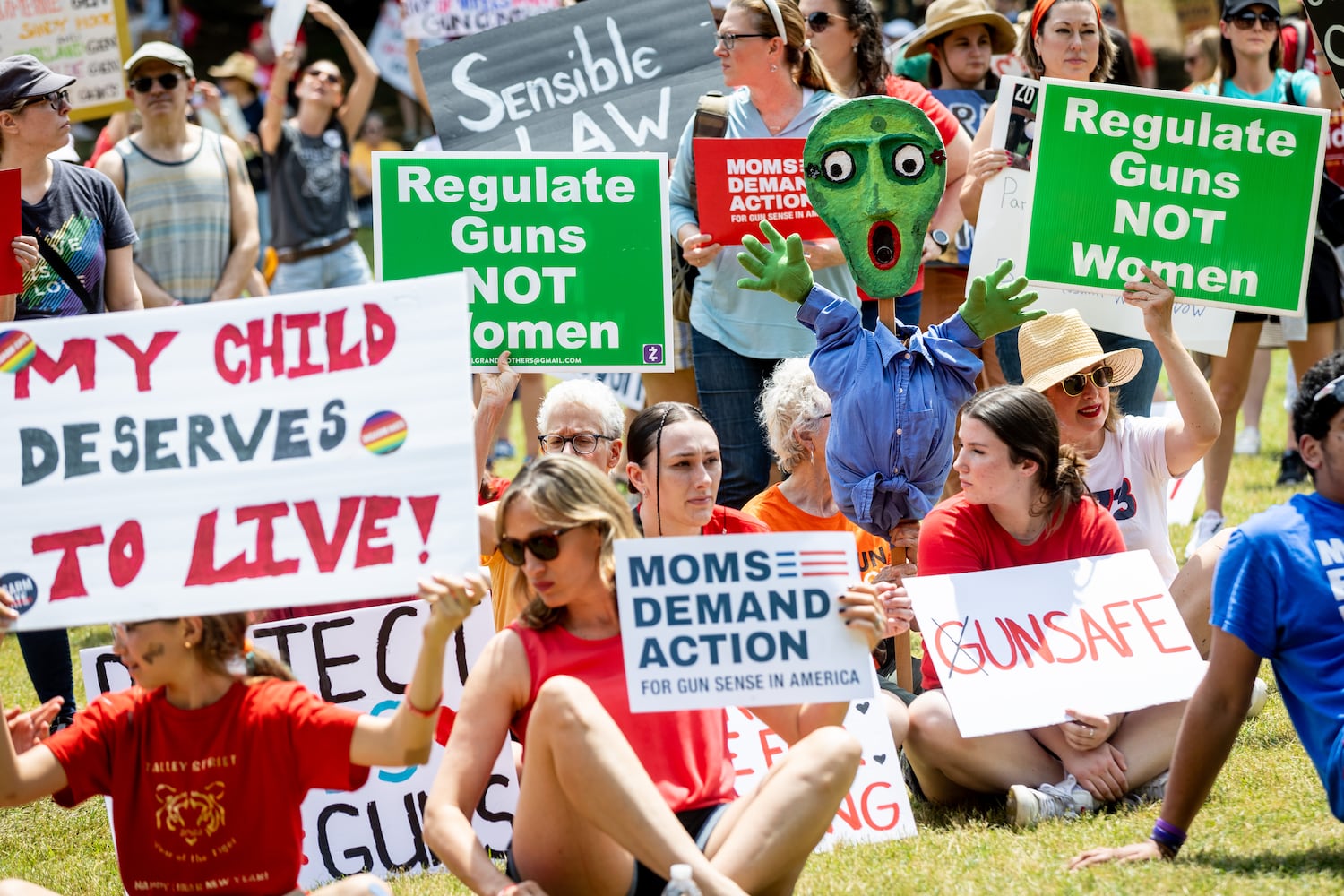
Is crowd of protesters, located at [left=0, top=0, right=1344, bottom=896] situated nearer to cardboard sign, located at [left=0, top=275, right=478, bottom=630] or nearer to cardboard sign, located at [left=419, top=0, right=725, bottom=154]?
cardboard sign, located at [left=0, top=275, right=478, bottom=630]

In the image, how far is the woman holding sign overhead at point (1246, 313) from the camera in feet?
23.5

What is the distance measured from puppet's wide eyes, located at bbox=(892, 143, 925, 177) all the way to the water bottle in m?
2.35

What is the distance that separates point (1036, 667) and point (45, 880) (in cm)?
275

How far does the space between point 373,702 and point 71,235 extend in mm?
2100

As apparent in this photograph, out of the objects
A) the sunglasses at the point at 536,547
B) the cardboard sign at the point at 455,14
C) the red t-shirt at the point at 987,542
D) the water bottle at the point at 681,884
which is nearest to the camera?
the water bottle at the point at 681,884

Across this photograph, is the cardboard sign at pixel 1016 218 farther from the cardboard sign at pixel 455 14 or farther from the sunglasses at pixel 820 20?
the cardboard sign at pixel 455 14

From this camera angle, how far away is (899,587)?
15.1ft

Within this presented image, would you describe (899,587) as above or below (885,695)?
above

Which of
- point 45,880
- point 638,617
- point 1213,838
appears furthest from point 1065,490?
point 45,880

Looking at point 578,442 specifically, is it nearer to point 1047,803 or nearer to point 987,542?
point 987,542

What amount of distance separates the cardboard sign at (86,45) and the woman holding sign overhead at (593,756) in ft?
17.4

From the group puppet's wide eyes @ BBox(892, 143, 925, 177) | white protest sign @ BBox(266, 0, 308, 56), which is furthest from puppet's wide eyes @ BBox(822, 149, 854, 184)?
white protest sign @ BBox(266, 0, 308, 56)

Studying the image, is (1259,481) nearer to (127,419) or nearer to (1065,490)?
(1065,490)

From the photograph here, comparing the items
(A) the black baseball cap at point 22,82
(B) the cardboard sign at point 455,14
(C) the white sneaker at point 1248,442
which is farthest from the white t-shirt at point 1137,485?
(B) the cardboard sign at point 455,14
